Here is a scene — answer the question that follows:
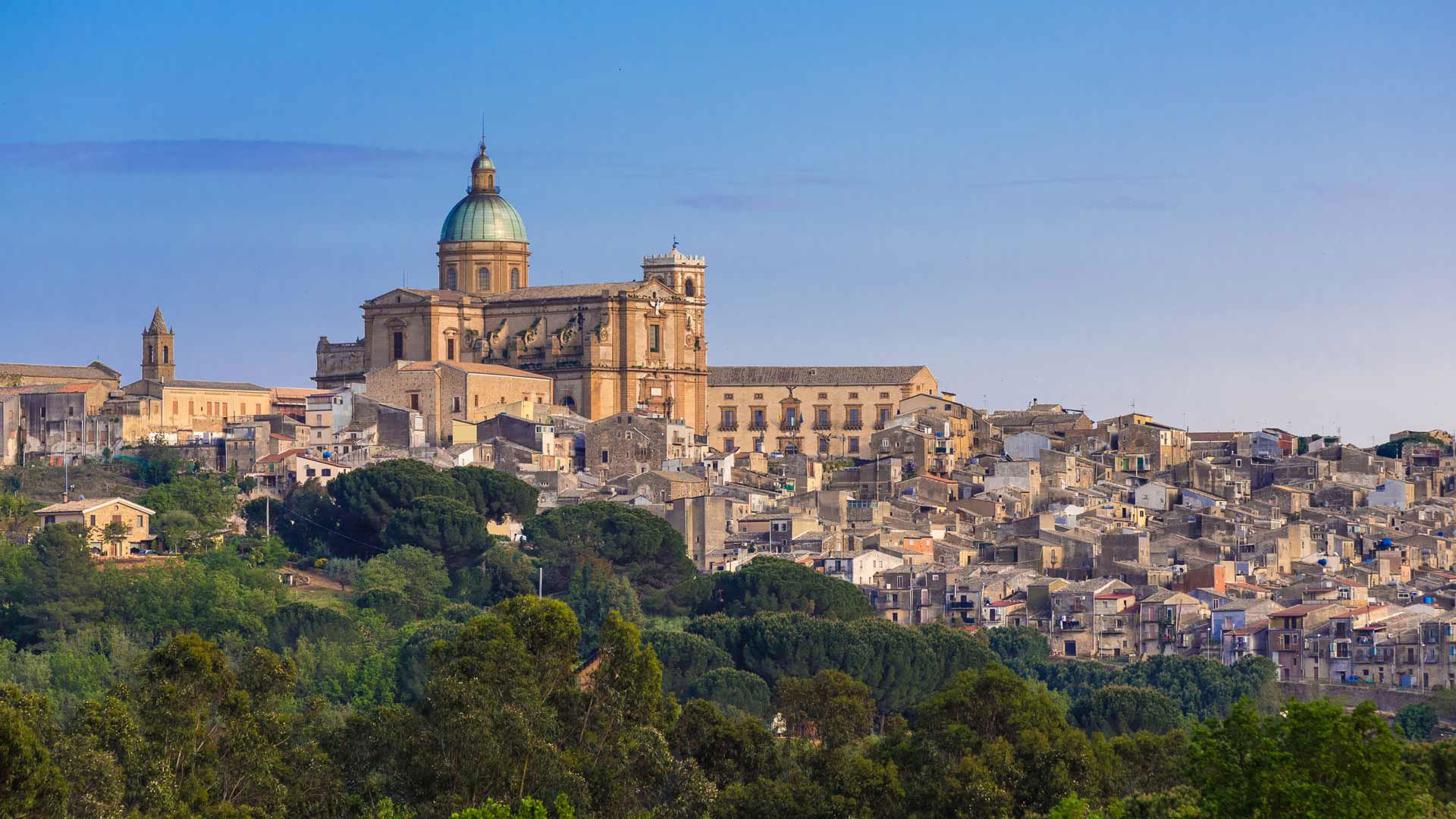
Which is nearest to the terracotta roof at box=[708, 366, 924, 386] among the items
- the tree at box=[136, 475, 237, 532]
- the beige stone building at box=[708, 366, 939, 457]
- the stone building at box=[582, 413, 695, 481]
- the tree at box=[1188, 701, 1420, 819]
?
the beige stone building at box=[708, 366, 939, 457]

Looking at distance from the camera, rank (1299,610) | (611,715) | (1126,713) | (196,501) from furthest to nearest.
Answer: (196,501) → (1299,610) → (1126,713) → (611,715)

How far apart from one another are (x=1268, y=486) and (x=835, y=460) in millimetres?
11003

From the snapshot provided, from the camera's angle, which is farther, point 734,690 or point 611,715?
point 734,690

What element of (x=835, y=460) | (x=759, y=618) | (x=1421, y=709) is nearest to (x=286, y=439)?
(x=835, y=460)

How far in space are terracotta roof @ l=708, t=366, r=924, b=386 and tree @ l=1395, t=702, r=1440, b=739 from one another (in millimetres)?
31812

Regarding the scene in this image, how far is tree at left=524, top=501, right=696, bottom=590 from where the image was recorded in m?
60.8

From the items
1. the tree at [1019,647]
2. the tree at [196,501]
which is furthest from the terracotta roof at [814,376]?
the tree at [1019,647]

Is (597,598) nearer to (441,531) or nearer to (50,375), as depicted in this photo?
(441,531)

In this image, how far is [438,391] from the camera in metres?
71.9

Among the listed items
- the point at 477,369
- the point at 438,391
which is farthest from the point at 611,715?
the point at 477,369

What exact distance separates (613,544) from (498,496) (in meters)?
4.95

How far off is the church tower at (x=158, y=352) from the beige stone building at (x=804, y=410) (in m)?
Answer: 14.6

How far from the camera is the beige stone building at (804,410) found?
78.8m

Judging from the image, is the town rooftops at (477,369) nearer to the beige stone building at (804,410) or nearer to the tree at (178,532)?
the beige stone building at (804,410)
